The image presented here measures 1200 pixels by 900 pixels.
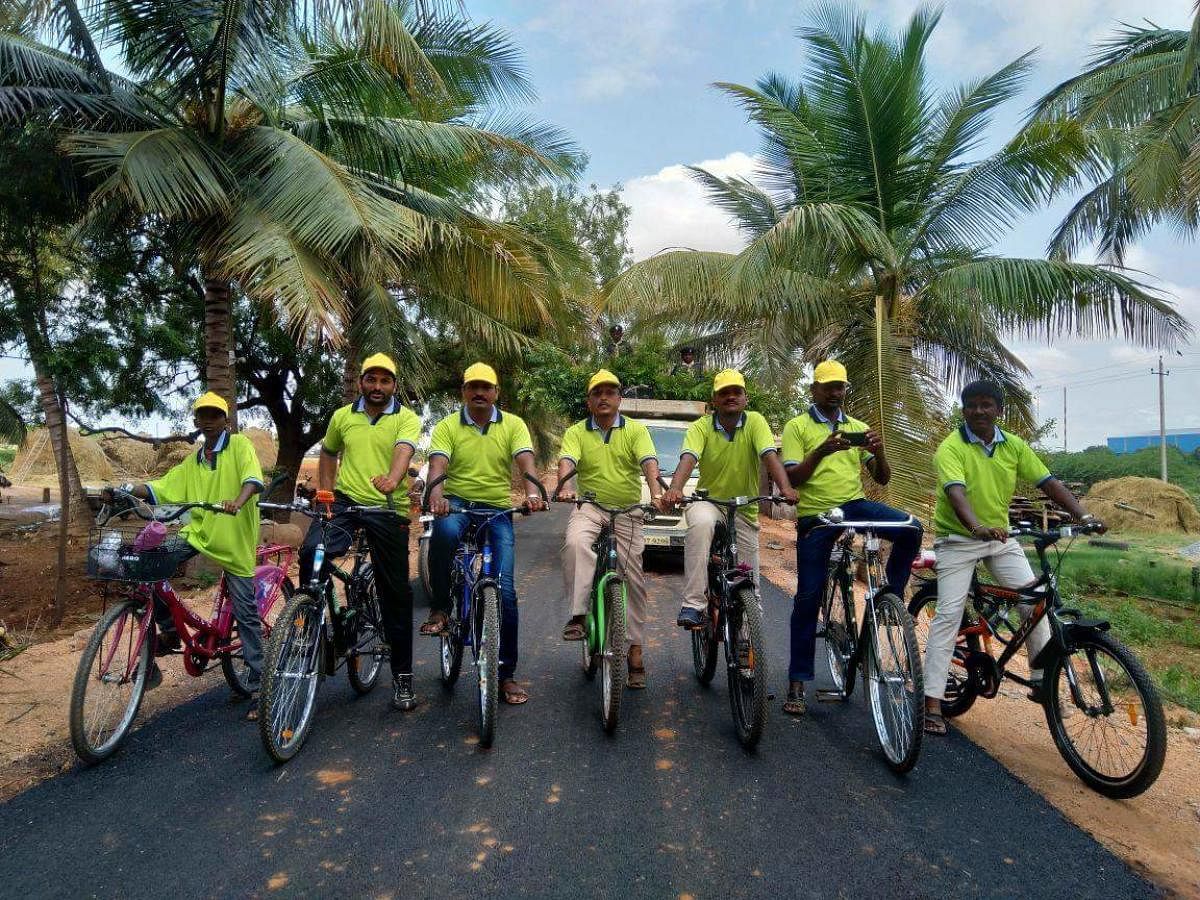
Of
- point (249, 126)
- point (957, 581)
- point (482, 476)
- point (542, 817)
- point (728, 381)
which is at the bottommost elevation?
point (542, 817)

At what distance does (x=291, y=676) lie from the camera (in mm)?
4066

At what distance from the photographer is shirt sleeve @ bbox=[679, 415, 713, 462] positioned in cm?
508

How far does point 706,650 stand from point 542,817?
209cm

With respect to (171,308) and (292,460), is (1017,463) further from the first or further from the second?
(292,460)

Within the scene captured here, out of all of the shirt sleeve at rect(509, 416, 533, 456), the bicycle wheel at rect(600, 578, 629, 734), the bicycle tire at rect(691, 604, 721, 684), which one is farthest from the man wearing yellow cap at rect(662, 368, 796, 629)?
the shirt sleeve at rect(509, 416, 533, 456)

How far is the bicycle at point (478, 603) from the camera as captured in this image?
4.20 m

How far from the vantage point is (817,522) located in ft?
15.7

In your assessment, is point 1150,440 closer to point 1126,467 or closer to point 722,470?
point 1126,467

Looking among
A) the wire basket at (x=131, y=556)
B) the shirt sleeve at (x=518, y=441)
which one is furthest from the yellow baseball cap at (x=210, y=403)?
the shirt sleeve at (x=518, y=441)

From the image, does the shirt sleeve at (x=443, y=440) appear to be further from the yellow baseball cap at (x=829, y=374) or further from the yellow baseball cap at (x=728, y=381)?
the yellow baseball cap at (x=829, y=374)

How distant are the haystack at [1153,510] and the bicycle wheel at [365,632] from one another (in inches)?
918

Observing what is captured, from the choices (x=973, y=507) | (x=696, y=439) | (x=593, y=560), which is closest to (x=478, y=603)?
(x=593, y=560)

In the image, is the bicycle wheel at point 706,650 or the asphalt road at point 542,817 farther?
the bicycle wheel at point 706,650

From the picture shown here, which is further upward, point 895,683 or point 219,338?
point 219,338
